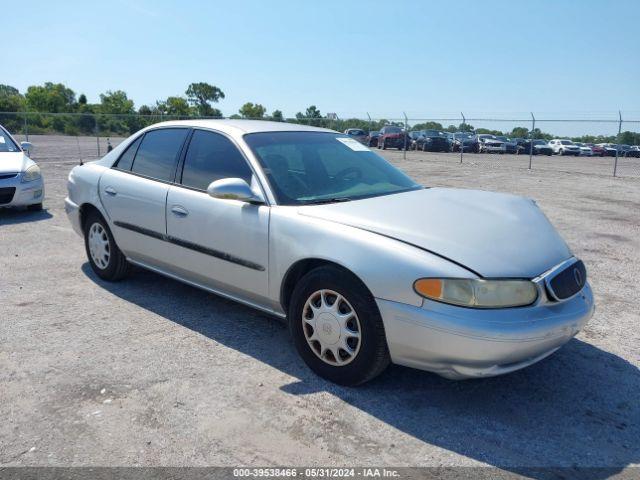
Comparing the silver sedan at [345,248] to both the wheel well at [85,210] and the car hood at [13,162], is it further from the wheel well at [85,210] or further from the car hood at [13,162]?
the car hood at [13,162]

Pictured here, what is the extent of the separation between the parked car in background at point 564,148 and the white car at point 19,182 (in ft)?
115

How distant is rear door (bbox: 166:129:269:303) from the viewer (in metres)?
3.65

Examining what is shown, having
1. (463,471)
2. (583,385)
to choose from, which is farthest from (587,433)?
(463,471)

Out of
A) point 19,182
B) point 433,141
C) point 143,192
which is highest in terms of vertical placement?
point 433,141

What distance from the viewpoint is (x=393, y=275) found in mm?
2930

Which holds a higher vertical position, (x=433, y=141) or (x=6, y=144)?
(x=433, y=141)

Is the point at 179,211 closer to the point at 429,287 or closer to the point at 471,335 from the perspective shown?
the point at 429,287

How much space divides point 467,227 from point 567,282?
61 centimetres

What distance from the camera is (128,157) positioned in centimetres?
490

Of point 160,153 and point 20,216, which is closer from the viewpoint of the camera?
point 160,153

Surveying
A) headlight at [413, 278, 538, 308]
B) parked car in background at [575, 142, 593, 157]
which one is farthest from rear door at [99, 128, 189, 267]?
parked car in background at [575, 142, 593, 157]

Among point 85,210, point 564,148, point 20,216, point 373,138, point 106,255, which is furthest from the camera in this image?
point 564,148

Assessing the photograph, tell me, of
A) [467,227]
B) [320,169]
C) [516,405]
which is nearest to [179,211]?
[320,169]

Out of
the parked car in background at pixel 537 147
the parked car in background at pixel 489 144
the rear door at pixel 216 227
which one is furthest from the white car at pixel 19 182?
the parked car in background at pixel 537 147
